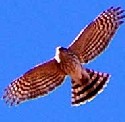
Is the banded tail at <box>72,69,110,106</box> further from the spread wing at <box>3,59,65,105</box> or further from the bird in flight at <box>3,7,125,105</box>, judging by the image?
the spread wing at <box>3,59,65,105</box>

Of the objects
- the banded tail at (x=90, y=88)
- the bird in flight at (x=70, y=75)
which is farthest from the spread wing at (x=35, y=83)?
the banded tail at (x=90, y=88)

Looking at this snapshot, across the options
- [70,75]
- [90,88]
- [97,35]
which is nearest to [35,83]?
[70,75]

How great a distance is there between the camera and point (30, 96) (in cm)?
780

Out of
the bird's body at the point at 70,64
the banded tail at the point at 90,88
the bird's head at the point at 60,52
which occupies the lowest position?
the banded tail at the point at 90,88

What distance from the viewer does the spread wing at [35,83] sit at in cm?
780

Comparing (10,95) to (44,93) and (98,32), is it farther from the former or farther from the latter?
(98,32)

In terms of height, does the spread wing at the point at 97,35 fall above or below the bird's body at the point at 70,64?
above

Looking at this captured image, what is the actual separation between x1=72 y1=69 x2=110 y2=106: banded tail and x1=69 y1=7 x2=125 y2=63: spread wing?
217 mm

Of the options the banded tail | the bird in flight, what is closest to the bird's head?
the bird in flight

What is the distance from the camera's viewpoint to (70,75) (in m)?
7.87

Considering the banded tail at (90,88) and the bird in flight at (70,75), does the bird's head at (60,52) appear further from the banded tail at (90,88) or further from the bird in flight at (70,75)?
the banded tail at (90,88)

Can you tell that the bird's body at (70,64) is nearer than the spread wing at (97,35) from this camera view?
Yes

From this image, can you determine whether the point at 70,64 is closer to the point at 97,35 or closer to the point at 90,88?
the point at 90,88

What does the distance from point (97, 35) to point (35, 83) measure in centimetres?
89
